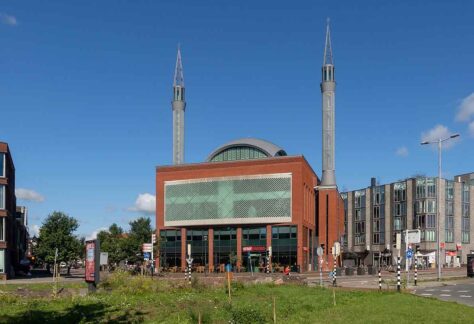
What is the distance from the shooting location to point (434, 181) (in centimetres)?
12025

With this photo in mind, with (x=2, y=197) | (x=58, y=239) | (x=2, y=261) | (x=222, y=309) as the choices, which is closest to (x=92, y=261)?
(x=222, y=309)

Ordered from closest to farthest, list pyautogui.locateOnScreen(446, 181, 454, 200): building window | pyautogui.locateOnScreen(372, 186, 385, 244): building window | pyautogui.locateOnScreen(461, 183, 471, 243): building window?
1. pyautogui.locateOnScreen(446, 181, 454, 200): building window
2. pyautogui.locateOnScreen(461, 183, 471, 243): building window
3. pyautogui.locateOnScreen(372, 186, 385, 244): building window

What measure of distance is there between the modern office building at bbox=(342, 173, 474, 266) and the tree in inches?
2517

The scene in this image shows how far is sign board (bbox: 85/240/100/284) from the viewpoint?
28.3 metres

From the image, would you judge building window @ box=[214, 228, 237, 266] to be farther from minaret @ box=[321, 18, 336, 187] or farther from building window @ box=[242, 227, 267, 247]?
minaret @ box=[321, 18, 336, 187]

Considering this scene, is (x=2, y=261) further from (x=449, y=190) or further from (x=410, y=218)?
(x=449, y=190)

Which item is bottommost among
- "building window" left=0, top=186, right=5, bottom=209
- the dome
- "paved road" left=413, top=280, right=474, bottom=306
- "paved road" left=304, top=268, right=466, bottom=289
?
"paved road" left=304, top=268, right=466, bottom=289

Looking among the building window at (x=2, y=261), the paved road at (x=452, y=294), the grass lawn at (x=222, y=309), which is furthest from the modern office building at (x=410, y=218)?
the grass lawn at (x=222, y=309)

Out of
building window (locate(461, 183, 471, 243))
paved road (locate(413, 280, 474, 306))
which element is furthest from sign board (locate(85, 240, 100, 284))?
building window (locate(461, 183, 471, 243))

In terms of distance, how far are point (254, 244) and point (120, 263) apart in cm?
2177

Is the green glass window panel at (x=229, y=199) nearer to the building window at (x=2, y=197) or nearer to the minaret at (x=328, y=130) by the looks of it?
the minaret at (x=328, y=130)

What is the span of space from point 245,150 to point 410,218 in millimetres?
43121

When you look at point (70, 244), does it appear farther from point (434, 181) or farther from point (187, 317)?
point (434, 181)

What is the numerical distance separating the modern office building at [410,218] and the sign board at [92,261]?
294 feet
